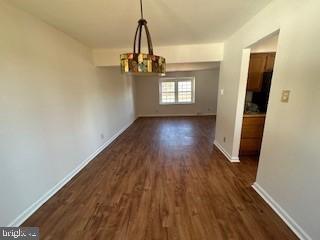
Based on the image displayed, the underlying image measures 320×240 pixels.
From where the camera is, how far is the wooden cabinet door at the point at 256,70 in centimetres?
291

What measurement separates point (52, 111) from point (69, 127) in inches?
17.8

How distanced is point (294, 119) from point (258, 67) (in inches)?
74.8

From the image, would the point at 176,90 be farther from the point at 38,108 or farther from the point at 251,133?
the point at 38,108

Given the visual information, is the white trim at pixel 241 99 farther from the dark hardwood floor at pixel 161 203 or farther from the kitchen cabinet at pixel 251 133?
the dark hardwood floor at pixel 161 203

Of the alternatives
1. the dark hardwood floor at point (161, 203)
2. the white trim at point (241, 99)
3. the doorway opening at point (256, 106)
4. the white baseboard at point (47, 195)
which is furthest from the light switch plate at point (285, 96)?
the white baseboard at point (47, 195)

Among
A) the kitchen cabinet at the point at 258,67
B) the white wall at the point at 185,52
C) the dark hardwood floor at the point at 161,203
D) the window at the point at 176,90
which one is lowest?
the dark hardwood floor at the point at 161,203

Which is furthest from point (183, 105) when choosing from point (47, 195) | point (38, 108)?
point (47, 195)

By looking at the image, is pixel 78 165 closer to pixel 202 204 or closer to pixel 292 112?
pixel 202 204

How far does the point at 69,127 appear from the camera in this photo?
256cm

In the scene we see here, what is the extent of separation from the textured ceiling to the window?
4394mm

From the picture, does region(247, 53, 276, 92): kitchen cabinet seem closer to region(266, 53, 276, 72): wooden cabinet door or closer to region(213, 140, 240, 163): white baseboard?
region(266, 53, 276, 72): wooden cabinet door

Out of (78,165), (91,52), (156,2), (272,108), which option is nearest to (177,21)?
(156,2)

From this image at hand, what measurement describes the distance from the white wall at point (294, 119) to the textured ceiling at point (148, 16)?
404mm

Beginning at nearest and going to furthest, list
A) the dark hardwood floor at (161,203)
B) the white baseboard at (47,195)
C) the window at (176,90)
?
the dark hardwood floor at (161,203)
the white baseboard at (47,195)
the window at (176,90)
